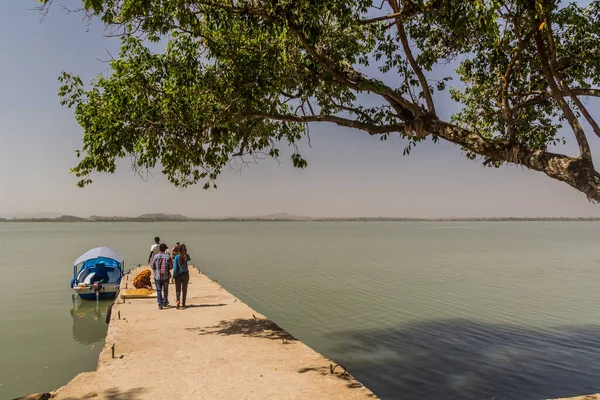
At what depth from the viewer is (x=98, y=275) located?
62.6 feet

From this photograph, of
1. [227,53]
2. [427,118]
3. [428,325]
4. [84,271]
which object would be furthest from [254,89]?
[84,271]

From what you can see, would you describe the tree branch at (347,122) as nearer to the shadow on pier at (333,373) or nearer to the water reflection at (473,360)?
the shadow on pier at (333,373)

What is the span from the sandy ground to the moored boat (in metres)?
7.77

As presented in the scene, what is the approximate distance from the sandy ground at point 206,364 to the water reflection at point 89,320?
3.71m

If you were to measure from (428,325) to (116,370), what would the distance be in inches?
423

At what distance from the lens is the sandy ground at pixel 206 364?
6133mm

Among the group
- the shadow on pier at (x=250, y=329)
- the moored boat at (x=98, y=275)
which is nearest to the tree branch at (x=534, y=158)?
the shadow on pier at (x=250, y=329)

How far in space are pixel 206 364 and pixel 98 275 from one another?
13797 mm

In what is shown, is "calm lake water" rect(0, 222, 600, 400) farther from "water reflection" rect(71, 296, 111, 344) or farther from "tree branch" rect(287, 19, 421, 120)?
"tree branch" rect(287, 19, 421, 120)

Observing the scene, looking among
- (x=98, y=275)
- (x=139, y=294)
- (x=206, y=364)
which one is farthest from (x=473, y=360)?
(x=98, y=275)

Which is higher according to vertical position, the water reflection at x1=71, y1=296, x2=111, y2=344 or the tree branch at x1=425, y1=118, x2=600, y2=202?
the tree branch at x1=425, y1=118, x2=600, y2=202

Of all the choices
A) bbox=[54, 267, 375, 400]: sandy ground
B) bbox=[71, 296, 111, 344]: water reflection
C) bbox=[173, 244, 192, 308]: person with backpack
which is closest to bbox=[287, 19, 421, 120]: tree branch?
bbox=[54, 267, 375, 400]: sandy ground

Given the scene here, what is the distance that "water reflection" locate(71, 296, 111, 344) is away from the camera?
1386cm

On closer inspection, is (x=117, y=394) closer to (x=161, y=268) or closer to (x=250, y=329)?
(x=250, y=329)
